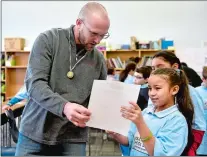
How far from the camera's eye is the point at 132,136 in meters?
1.37

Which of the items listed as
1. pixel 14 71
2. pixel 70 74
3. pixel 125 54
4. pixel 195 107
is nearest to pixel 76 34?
pixel 70 74

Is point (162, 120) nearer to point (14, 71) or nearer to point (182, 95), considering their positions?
point (182, 95)

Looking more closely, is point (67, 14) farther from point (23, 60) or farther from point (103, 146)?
point (103, 146)

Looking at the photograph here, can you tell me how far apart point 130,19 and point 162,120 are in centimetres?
504

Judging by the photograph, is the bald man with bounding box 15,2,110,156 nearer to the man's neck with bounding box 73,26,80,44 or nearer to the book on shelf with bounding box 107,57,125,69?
the man's neck with bounding box 73,26,80,44

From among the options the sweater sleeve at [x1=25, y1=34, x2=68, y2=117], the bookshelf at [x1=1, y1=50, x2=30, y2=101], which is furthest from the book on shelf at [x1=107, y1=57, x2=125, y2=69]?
the sweater sleeve at [x1=25, y1=34, x2=68, y2=117]

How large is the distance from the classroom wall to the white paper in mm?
4560

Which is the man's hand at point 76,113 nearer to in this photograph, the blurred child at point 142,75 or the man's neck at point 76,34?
the man's neck at point 76,34

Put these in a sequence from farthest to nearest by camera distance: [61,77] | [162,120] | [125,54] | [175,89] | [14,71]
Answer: [14,71]
[125,54]
[175,89]
[162,120]
[61,77]

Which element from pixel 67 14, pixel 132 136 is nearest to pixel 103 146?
pixel 132 136

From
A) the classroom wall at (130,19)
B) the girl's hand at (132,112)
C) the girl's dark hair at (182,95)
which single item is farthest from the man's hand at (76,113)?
the classroom wall at (130,19)

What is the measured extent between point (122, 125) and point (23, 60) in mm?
5607

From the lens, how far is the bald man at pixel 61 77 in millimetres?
1096

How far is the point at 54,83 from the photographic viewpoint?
3.72 ft
